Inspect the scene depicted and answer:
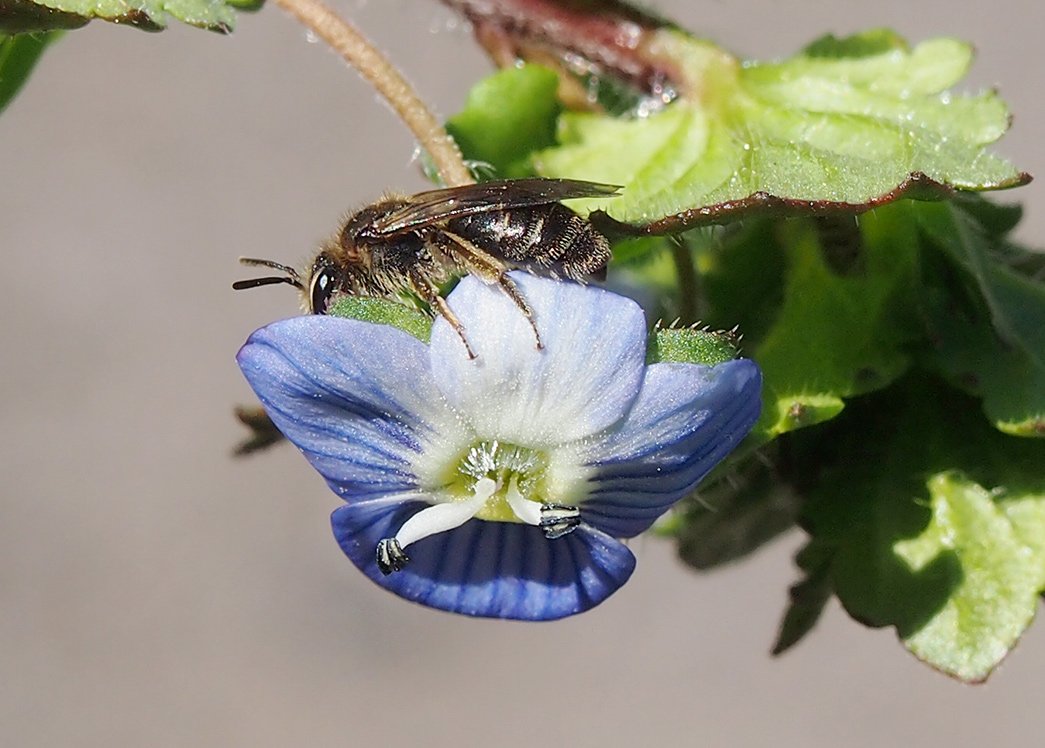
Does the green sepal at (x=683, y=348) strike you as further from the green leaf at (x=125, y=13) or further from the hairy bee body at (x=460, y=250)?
the green leaf at (x=125, y=13)

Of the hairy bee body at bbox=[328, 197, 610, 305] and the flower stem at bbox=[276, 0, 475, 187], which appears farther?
the flower stem at bbox=[276, 0, 475, 187]

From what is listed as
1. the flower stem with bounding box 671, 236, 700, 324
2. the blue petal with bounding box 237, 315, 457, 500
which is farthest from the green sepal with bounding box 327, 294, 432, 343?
the flower stem with bounding box 671, 236, 700, 324

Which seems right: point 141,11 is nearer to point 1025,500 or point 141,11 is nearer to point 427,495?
point 427,495

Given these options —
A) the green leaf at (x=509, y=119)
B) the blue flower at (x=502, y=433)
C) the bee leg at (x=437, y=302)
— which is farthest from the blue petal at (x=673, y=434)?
the green leaf at (x=509, y=119)

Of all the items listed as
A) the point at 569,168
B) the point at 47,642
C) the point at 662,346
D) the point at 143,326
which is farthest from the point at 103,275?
the point at 662,346

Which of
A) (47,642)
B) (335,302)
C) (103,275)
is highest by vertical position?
(335,302)

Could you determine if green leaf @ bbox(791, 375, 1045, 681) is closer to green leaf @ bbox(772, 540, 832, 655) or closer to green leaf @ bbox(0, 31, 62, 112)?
green leaf @ bbox(772, 540, 832, 655)
